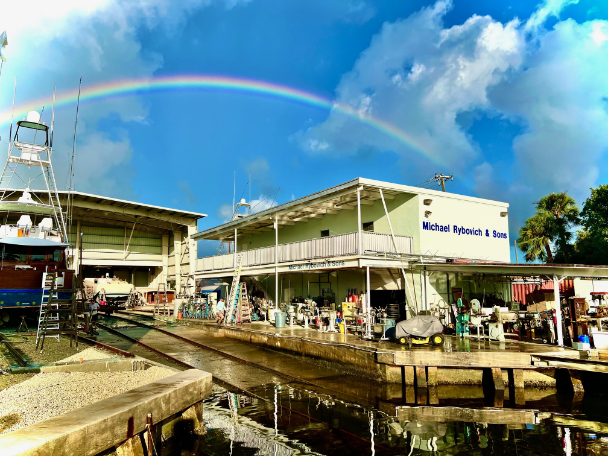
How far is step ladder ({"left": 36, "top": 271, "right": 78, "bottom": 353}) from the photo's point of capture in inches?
556

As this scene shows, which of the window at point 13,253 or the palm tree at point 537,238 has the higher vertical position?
the palm tree at point 537,238

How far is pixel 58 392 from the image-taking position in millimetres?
8578

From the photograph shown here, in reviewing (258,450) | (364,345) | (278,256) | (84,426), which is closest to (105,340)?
(278,256)

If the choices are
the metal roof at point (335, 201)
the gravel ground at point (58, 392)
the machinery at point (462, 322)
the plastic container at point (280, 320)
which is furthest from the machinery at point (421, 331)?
the plastic container at point (280, 320)

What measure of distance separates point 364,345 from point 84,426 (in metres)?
10.4

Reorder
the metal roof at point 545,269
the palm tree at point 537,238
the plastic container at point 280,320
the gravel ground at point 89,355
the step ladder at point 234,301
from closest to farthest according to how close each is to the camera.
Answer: the gravel ground at point 89,355
the metal roof at point 545,269
the plastic container at point 280,320
the step ladder at point 234,301
the palm tree at point 537,238

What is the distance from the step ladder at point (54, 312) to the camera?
14117mm

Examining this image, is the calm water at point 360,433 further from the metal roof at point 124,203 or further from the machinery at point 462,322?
the metal roof at point 124,203

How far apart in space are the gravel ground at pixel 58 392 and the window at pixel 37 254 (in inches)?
470

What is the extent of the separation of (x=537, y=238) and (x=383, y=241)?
25.4 metres

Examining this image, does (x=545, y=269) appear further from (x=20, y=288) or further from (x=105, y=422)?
(x=20, y=288)

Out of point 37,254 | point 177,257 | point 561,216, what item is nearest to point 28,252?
point 37,254

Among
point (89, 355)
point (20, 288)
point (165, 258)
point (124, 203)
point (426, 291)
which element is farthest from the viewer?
point (165, 258)

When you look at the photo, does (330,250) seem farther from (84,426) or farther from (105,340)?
(84,426)
